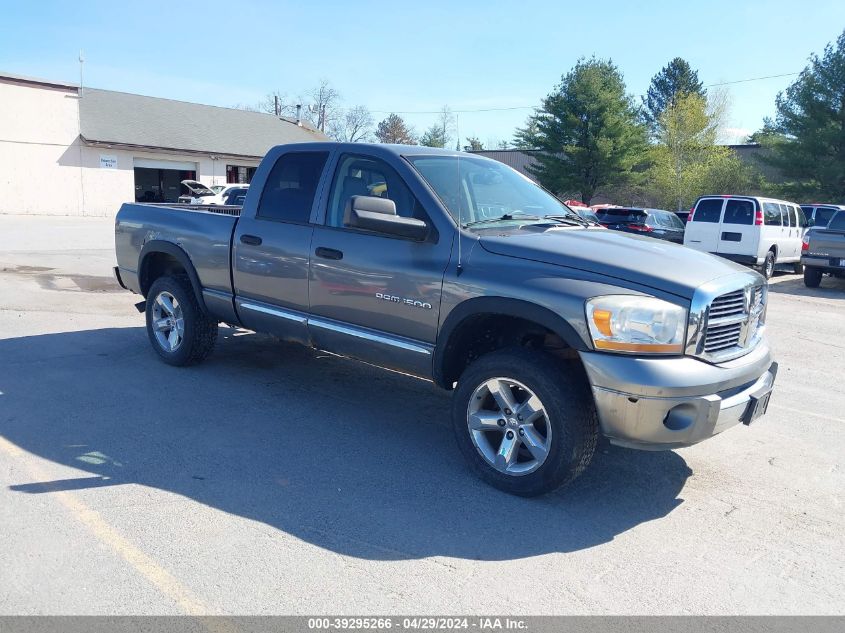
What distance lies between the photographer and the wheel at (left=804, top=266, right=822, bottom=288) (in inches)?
621

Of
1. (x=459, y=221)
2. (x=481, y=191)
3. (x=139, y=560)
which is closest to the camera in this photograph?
(x=139, y=560)

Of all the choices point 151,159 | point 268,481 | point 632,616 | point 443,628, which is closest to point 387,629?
point 443,628

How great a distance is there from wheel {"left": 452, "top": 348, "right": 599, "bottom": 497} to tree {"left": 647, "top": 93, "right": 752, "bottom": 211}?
38021mm

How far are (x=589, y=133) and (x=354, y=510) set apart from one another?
3890cm

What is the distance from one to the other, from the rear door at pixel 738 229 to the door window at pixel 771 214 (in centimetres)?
40

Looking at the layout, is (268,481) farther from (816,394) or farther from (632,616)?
(816,394)

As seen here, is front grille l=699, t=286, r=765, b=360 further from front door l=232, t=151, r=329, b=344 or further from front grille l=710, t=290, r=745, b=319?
front door l=232, t=151, r=329, b=344

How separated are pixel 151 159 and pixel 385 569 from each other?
3885 centimetres

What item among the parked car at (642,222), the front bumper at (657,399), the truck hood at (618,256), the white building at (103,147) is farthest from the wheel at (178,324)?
the white building at (103,147)

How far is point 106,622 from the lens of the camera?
2.89m

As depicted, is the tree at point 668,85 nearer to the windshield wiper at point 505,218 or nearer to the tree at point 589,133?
the tree at point 589,133

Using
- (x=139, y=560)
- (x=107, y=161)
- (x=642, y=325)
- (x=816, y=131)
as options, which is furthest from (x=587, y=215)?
(x=107, y=161)

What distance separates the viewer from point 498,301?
13.5 ft

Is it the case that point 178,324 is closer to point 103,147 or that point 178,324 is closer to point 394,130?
point 103,147
